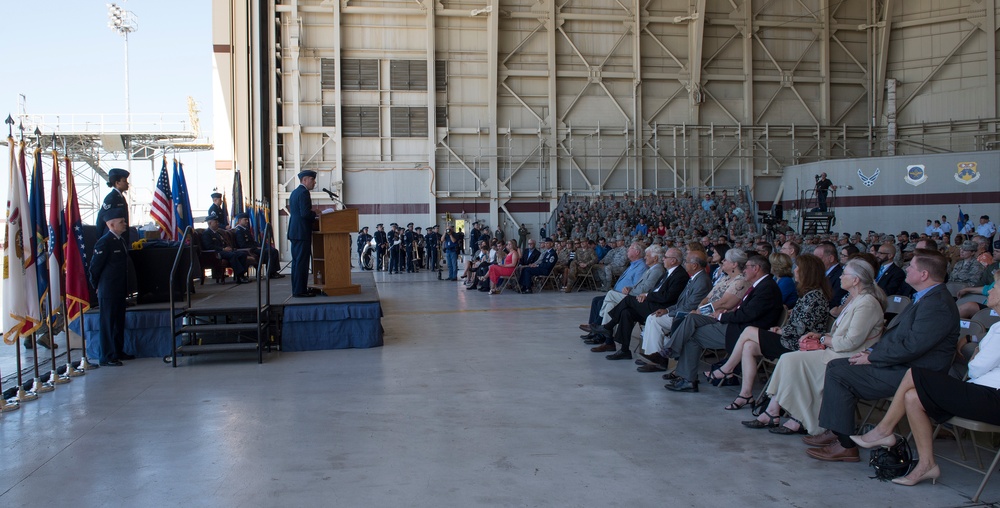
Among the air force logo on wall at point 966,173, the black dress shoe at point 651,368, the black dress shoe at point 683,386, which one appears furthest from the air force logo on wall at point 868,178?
the black dress shoe at point 683,386

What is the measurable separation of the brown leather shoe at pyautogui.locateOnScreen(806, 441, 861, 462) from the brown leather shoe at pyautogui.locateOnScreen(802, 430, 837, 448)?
0.46ft

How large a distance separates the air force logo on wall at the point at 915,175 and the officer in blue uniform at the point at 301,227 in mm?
19685

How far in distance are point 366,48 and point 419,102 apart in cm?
259

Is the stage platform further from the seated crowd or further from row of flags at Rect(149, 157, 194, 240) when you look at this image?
the seated crowd

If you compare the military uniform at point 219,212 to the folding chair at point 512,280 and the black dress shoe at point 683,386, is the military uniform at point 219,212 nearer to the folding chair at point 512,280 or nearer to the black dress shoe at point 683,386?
the folding chair at point 512,280

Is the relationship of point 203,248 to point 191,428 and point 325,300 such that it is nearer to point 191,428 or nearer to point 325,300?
point 325,300

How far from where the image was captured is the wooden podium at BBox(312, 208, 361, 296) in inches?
317

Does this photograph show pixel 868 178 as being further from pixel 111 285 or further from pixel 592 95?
pixel 111 285

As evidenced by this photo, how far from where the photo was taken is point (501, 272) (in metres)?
14.2

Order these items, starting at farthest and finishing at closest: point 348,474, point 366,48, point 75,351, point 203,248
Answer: point 366,48 < point 203,248 < point 75,351 < point 348,474

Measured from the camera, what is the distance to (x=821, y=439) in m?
4.21

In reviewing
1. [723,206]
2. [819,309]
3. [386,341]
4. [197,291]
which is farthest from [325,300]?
[723,206]

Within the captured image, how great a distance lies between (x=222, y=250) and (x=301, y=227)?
3.73 meters

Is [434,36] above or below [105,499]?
above
